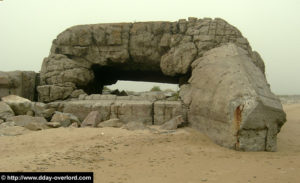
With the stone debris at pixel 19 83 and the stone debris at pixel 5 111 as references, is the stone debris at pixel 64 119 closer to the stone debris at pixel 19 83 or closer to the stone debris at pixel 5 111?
the stone debris at pixel 5 111

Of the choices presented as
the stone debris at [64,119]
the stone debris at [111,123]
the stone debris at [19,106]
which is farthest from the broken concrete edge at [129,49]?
the stone debris at [111,123]

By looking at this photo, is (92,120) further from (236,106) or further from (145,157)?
(236,106)

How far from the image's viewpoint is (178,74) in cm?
768

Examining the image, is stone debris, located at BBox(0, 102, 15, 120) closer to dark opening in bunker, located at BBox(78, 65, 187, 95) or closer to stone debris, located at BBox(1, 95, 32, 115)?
stone debris, located at BBox(1, 95, 32, 115)

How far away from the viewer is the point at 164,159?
12.5ft

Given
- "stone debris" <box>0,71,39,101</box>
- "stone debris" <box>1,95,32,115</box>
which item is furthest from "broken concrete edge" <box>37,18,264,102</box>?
"stone debris" <box>1,95,32,115</box>

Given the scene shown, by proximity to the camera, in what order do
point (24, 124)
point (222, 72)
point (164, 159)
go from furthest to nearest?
point (24, 124) → point (222, 72) → point (164, 159)

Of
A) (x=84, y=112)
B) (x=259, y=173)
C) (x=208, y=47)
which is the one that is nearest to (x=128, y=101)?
(x=84, y=112)

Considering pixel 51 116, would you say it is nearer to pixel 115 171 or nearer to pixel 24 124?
pixel 24 124

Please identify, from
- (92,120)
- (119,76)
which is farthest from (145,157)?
(119,76)

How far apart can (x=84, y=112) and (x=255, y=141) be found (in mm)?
3916

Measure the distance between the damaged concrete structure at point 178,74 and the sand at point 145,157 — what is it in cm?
41

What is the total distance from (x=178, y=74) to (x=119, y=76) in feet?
8.52

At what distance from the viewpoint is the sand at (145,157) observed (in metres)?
3.10
